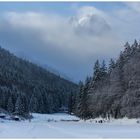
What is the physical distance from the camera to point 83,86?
395ft

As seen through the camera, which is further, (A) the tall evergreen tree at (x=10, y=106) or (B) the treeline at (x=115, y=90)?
(A) the tall evergreen tree at (x=10, y=106)

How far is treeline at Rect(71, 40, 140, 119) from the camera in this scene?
84.4 meters

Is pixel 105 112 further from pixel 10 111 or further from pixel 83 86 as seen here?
pixel 10 111

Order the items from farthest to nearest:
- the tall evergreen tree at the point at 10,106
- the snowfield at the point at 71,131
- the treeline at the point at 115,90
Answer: the tall evergreen tree at the point at 10,106 < the treeline at the point at 115,90 < the snowfield at the point at 71,131

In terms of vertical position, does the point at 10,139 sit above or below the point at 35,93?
below

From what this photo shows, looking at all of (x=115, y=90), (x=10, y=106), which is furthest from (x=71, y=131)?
(x=10, y=106)

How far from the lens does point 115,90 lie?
308 ft

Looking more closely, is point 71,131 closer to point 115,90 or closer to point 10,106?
point 115,90

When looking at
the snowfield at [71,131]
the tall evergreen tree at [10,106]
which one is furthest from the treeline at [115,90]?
the tall evergreen tree at [10,106]

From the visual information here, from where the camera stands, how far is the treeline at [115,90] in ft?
277

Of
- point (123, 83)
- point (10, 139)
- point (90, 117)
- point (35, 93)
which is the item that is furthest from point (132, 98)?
point (35, 93)

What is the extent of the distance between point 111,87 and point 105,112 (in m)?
5.64

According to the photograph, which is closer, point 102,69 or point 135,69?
point 135,69

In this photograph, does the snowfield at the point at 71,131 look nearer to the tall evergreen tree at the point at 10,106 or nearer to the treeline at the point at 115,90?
the treeline at the point at 115,90
